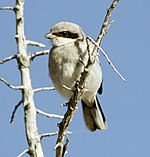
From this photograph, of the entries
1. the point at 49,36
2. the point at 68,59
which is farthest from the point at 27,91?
the point at 49,36

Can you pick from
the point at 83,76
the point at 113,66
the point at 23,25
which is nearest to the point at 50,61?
the point at 23,25

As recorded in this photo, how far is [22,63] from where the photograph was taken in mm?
3258

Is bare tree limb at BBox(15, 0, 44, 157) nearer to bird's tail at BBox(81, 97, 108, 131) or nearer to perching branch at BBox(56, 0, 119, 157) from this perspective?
perching branch at BBox(56, 0, 119, 157)

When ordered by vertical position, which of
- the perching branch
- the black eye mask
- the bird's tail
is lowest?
the bird's tail

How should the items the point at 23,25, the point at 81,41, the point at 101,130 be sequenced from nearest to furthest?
1. the point at 23,25
2. the point at 81,41
3. the point at 101,130

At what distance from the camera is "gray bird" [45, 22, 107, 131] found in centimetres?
462

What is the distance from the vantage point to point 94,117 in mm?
5594

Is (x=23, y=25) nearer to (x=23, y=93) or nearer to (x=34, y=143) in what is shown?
(x=23, y=93)

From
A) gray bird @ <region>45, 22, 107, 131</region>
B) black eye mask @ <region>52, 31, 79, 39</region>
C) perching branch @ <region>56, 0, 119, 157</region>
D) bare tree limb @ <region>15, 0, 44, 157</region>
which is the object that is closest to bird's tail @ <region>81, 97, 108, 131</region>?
gray bird @ <region>45, 22, 107, 131</region>

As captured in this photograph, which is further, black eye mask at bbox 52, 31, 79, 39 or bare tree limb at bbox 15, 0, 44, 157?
black eye mask at bbox 52, 31, 79, 39

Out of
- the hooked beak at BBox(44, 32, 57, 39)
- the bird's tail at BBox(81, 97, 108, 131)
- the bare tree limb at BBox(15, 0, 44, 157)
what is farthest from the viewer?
the bird's tail at BBox(81, 97, 108, 131)

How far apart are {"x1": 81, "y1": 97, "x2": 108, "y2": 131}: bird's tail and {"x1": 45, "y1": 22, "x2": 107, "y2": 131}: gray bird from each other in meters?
0.03

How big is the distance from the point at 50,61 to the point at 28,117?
1973 millimetres

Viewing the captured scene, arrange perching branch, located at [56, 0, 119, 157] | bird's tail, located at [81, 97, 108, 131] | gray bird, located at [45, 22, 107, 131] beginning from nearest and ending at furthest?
perching branch, located at [56, 0, 119, 157], gray bird, located at [45, 22, 107, 131], bird's tail, located at [81, 97, 108, 131]
